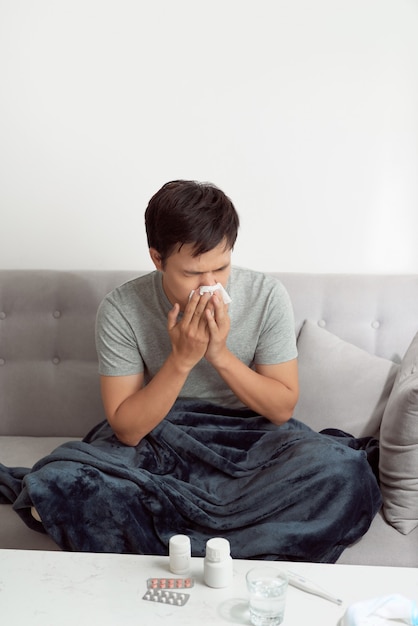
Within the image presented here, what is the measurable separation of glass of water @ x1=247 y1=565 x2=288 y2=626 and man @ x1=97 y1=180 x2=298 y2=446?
60cm

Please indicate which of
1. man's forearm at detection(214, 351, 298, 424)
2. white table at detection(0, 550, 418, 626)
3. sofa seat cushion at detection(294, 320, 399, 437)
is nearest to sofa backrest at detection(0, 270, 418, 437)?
sofa seat cushion at detection(294, 320, 399, 437)

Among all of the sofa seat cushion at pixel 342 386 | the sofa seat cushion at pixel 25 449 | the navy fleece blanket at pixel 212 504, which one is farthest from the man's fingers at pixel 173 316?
the sofa seat cushion at pixel 25 449

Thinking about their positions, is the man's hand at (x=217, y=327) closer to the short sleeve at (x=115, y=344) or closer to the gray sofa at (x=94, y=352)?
the short sleeve at (x=115, y=344)

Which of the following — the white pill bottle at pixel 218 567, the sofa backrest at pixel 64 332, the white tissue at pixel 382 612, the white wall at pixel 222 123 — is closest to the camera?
the white tissue at pixel 382 612

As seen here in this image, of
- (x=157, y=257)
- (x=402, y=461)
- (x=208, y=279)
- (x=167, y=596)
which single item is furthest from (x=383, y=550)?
(x=157, y=257)

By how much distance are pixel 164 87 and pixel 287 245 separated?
60 centimetres

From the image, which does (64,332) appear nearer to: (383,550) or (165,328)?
(165,328)

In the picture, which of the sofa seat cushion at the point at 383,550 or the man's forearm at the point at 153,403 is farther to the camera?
the man's forearm at the point at 153,403

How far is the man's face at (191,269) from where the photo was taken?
1.71m

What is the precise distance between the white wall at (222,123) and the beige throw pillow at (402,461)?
Result: 2.50ft

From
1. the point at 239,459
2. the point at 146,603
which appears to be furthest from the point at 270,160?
the point at 146,603

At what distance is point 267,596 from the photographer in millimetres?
1215

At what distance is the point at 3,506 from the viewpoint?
183cm

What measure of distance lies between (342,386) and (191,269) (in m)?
0.57
